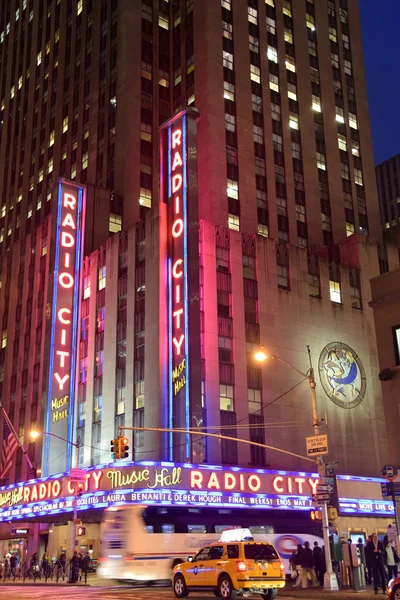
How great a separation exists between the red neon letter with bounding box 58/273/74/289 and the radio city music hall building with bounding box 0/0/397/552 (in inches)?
6.9

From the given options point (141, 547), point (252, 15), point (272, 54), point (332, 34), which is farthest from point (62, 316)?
point (332, 34)

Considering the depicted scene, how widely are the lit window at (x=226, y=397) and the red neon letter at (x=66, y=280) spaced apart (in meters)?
16.6

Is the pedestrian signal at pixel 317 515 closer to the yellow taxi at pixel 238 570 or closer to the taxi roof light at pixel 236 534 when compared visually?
the taxi roof light at pixel 236 534

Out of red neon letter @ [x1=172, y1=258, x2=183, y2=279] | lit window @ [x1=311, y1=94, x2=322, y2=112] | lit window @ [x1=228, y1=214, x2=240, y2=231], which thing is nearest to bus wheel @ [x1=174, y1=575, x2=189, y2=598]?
red neon letter @ [x1=172, y1=258, x2=183, y2=279]

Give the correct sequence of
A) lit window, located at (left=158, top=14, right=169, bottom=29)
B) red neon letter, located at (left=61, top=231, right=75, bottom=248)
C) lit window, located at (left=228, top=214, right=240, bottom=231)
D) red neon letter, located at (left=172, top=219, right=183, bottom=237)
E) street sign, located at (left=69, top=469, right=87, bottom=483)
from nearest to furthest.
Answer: street sign, located at (left=69, top=469, right=87, bottom=483) → red neon letter, located at (left=172, top=219, right=183, bottom=237) → red neon letter, located at (left=61, top=231, right=75, bottom=248) → lit window, located at (left=228, top=214, right=240, bottom=231) → lit window, located at (left=158, top=14, right=169, bottom=29)

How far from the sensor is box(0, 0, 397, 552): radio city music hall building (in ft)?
177

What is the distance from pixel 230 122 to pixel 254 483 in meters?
Result: 38.1

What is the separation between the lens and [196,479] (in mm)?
47156

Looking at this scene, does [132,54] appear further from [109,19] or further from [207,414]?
[207,414]

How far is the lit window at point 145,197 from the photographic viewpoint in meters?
75.2

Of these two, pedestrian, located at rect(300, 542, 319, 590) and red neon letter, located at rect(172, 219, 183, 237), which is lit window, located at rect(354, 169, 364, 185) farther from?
pedestrian, located at rect(300, 542, 319, 590)

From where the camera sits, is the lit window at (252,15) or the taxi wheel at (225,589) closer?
the taxi wheel at (225,589)

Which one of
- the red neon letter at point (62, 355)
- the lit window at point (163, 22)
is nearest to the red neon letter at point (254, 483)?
the red neon letter at point (62, 355)

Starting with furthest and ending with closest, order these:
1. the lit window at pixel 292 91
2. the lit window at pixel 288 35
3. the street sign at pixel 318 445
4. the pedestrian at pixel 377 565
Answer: the lit window at pixel 288 35, the lit window at pixel 292 91, the street sign at pixel 318 445, the pedestrian at pixel 377 565
